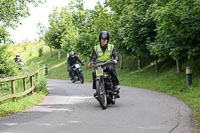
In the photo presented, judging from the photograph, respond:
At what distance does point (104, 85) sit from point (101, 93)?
531 millimetres

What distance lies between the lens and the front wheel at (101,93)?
299 inches

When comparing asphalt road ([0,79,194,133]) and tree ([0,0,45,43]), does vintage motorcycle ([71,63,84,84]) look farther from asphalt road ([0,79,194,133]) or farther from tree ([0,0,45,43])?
asphalt road ([0,79,194,133])

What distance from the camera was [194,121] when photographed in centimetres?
614

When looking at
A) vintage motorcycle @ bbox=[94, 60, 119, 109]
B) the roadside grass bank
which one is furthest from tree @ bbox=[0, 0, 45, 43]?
vintage motorcycle @ bbox=[94, 60, 119, 109]

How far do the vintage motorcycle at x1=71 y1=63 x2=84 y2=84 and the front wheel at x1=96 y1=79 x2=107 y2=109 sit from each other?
11.2 meters

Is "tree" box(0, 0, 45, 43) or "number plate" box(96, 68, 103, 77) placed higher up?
"tree" box(0, 0, 45, 43)

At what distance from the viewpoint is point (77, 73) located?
63.9 feet

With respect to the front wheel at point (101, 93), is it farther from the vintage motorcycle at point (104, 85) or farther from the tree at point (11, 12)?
the tree at point (11, 12)

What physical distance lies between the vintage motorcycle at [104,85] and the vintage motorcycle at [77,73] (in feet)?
34.6

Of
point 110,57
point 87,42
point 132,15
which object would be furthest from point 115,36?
point 110,57

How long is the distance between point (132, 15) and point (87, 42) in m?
13.5

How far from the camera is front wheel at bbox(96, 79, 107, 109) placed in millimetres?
7595

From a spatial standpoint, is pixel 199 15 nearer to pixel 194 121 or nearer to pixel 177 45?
pixel 177 45

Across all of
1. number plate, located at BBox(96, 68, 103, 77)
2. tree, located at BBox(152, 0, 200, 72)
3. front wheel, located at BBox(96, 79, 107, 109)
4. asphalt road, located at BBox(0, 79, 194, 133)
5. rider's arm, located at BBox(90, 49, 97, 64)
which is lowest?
asphalt road, located at BBox(0, 79, 194, 133)
